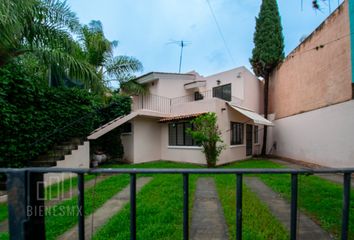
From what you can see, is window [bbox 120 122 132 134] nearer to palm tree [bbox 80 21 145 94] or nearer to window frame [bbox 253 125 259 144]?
palm tree [bbox 80 21 145 94]

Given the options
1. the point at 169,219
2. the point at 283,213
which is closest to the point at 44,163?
the point at 169,219

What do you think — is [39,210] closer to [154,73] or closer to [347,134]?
[347,134]

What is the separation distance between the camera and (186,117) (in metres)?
17.3

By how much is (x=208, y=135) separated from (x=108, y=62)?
11392 millimetres

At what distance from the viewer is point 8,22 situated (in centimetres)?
632

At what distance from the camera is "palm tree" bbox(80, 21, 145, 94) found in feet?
59.6

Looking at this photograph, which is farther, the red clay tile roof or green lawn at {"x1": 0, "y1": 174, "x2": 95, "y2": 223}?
the red clay tile roof

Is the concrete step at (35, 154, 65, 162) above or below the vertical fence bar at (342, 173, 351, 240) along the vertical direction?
below

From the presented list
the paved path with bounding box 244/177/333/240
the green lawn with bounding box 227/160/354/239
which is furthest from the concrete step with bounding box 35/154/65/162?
the green lawn with bounding box 227/160/354/239

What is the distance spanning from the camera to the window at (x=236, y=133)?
18.7 m

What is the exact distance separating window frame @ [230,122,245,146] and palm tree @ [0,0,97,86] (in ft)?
41.1

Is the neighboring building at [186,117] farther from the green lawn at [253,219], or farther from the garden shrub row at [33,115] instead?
the green lawn at [253,219]

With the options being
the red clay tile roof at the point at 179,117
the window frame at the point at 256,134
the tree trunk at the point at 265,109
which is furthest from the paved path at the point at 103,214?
the tree trunk at the point at 265,109

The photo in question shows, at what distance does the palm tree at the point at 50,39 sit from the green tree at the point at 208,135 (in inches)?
298
